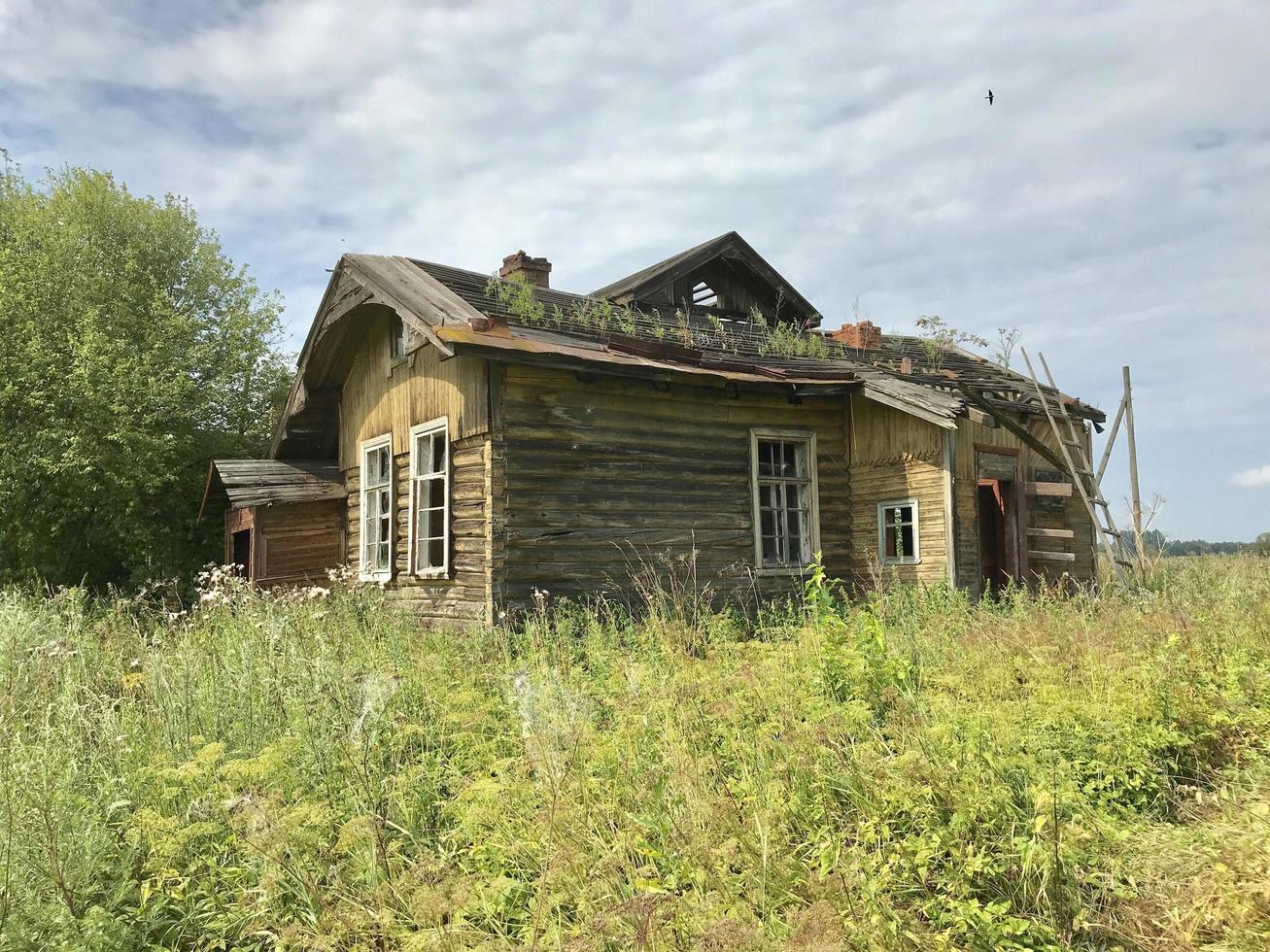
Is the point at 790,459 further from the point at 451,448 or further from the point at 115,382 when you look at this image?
the point at 115,382

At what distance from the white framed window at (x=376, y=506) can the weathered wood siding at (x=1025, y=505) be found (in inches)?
302

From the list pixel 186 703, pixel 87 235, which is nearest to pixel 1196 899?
pixel 186 703

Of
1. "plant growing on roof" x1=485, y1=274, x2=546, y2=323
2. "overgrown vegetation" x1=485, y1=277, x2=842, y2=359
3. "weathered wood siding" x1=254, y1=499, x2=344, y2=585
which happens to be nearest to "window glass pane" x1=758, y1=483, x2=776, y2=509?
"overgrown vegetation" x1=485, y1=277, x2=842, y2=359

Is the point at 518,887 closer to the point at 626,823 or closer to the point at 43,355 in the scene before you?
the point at 626,823

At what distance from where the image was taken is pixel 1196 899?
2.99 m

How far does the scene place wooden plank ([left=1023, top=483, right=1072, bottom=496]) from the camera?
1130cm

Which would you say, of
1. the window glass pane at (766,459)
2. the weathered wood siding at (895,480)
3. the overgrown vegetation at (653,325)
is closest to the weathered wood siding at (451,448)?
the overgrown vegetation at (653,325)

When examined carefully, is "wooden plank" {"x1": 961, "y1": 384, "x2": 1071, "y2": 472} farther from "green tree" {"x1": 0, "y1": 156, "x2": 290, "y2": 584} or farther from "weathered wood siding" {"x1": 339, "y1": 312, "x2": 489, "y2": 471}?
"green tree" {"x1": 0, "y1": 156, "x2": 290, "y2": 584}

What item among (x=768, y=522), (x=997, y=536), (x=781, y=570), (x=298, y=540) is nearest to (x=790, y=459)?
(x=768, y=522)

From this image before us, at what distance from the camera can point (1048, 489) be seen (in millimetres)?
11594

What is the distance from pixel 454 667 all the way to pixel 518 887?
3.62m

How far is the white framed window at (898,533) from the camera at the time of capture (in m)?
11.1

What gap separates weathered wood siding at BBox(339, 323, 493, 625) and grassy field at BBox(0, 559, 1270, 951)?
379cm

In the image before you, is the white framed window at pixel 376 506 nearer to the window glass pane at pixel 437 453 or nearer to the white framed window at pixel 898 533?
the window glass pane at pixel 437 453
